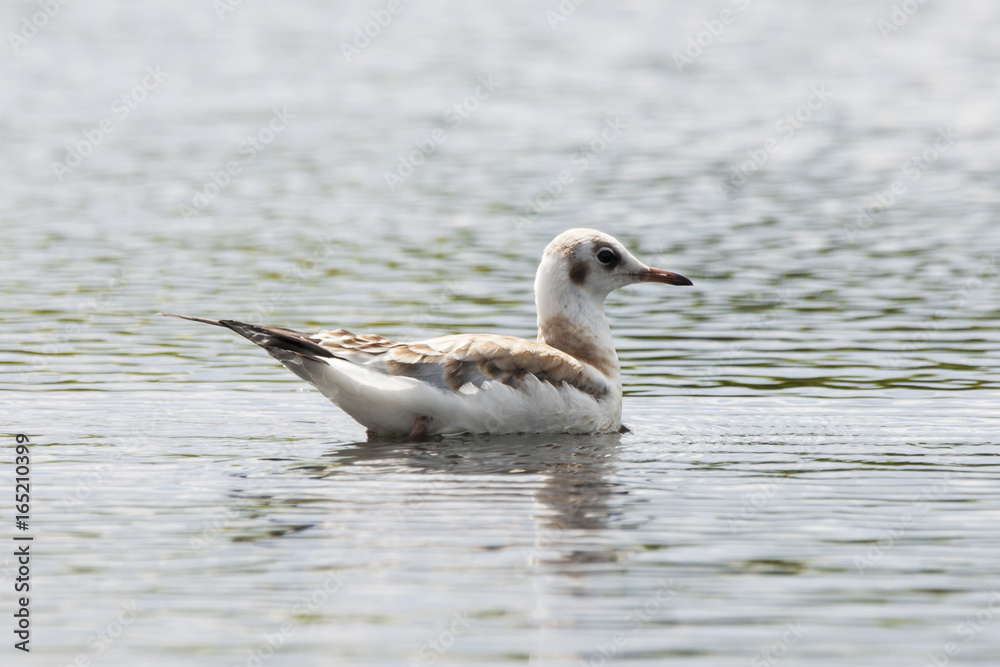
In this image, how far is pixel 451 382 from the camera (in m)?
13.4

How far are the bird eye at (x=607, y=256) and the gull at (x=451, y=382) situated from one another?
0.94 metres

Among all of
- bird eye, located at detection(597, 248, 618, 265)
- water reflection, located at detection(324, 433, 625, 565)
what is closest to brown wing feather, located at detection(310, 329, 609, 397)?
water reflection, located at detection(324, 433, 625, 565)

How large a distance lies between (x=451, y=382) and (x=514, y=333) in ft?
16.2

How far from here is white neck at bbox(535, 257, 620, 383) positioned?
1455 centimetres

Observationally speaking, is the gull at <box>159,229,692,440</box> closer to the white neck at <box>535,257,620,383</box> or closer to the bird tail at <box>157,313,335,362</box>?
the bird tail at <box>157,313,335,362</box>

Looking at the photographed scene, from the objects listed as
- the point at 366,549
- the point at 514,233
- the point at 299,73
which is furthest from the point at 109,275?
the point at 299,73

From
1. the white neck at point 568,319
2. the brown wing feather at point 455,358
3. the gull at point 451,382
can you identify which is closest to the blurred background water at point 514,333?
the gull at point 451,382

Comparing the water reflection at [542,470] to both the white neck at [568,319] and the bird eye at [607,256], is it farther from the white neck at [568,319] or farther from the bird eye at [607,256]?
the bird eye at [607,256]

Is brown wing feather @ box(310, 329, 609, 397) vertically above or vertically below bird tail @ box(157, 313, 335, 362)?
below

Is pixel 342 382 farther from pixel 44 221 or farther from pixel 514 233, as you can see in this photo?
pixel 44 221

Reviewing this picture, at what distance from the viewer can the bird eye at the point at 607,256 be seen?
48.2ft

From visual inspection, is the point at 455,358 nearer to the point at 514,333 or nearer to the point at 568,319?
the point at 568,319

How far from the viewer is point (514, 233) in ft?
83.6

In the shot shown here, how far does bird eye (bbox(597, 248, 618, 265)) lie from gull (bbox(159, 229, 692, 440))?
94cm
